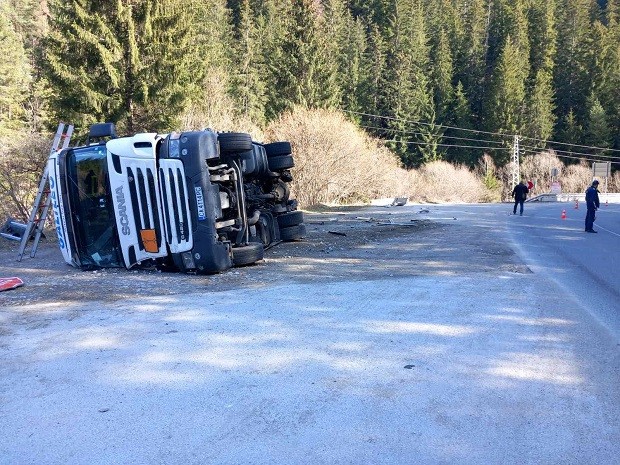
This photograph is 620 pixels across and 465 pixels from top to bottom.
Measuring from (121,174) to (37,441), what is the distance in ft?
19.8

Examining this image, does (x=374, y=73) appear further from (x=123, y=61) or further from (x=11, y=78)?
(x=123, y=61)

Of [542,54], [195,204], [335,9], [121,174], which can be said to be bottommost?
[195,204]

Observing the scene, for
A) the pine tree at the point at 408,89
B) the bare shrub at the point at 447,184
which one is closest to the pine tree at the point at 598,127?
the pine tree at the point at 408,89

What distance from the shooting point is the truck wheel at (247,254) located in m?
9.83

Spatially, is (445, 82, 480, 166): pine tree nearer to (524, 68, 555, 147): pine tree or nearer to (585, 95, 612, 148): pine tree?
(524, 68, 555, 147): pine tree

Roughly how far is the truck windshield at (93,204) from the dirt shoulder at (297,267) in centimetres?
48

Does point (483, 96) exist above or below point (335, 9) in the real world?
below

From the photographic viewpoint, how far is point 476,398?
430 centimetres

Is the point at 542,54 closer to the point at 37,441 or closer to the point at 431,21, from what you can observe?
the point at 431,21

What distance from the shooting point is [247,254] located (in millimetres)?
9930

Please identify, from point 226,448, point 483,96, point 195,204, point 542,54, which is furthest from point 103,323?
point 542,54

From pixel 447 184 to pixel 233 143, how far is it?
4874 centimetres

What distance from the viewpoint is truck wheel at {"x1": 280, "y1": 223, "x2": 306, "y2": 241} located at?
13.0 metres

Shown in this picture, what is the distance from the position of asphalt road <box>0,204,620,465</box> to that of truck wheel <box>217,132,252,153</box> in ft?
8.92
